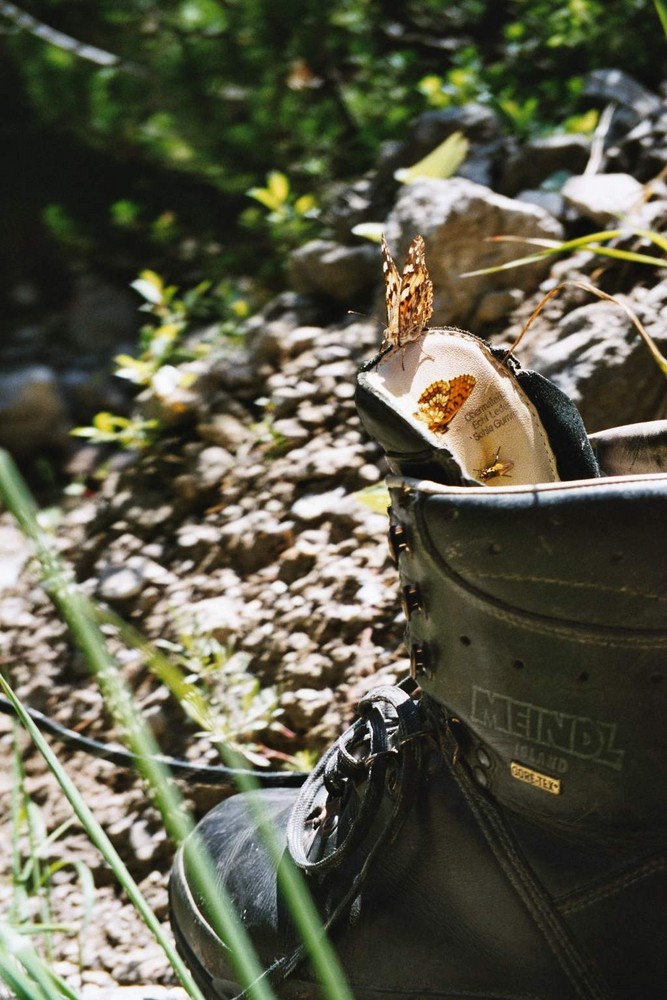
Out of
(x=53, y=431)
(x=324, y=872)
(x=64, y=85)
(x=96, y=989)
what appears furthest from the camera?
(x=64, y=85)

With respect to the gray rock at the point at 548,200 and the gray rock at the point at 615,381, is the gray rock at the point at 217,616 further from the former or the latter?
the gray rock at the point at 548,200

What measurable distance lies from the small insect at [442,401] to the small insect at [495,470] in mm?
74

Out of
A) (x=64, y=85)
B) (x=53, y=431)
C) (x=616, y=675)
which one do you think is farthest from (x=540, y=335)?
(x=64, y=85)

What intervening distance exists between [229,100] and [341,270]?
1.47 metres

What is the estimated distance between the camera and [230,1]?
3355mm

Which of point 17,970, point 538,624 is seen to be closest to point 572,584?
point 538,624

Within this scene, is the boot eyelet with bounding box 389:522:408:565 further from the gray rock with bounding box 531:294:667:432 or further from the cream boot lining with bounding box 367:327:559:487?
the gray rock with bounding box 531:294:667:432

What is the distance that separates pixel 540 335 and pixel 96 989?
1.49 meters

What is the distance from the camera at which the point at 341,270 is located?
2.52m

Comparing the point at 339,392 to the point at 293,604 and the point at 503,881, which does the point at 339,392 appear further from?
the point at 503,881

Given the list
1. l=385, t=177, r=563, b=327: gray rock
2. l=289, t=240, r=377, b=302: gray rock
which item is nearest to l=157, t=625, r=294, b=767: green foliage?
l=385, t=177, r=563, b=327: gray rock

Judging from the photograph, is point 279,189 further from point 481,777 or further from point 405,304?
point 481,777

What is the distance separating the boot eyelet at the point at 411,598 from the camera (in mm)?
878

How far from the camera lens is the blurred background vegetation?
3111mm
